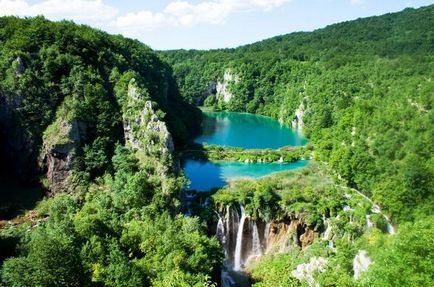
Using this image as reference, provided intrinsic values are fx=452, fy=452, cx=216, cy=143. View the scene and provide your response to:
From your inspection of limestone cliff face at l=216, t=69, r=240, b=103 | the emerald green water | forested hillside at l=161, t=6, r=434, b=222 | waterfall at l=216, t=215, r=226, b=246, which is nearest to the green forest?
forested hillside at l=161, t=6, r=434, b=222

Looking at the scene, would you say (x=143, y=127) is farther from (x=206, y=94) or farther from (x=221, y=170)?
(x=206, y=94)

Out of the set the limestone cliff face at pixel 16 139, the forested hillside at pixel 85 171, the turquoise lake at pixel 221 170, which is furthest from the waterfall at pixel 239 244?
the limestone cliff face at pixel 16 139

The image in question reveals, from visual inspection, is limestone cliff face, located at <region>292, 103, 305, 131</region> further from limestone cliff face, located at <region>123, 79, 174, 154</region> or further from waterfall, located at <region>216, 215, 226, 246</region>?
waterfall, located at <region>216, 215, 226, 246</region>

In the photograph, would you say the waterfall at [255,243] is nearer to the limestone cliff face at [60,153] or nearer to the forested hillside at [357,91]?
the forested hillside at [357,91]

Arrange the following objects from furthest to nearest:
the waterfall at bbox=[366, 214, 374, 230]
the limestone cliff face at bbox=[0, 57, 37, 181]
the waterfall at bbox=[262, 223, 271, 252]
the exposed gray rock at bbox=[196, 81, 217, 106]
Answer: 1. the exposed gray rock at bbox=[196, 81, 217, 106]
2. the limestone cliff face at bbox=[0, 57, 37, 181]
3. the waterfall at bbox=[262, 223, 271, 252]
4. the waterfall at bbox=[366, 214, 374, 230]

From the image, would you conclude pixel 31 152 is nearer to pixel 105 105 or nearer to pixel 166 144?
pixel 105 105

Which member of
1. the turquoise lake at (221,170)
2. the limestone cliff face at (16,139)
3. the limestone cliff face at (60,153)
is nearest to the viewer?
the limestone cliff face at (60,153)

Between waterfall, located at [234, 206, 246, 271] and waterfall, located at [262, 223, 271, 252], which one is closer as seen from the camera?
waterfall, located at [234, 206, 246, 271]

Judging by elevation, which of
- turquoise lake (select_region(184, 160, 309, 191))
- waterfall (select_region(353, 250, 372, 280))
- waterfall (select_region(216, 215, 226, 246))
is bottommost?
waterfall (select_region(216, 215, 226, 246))
